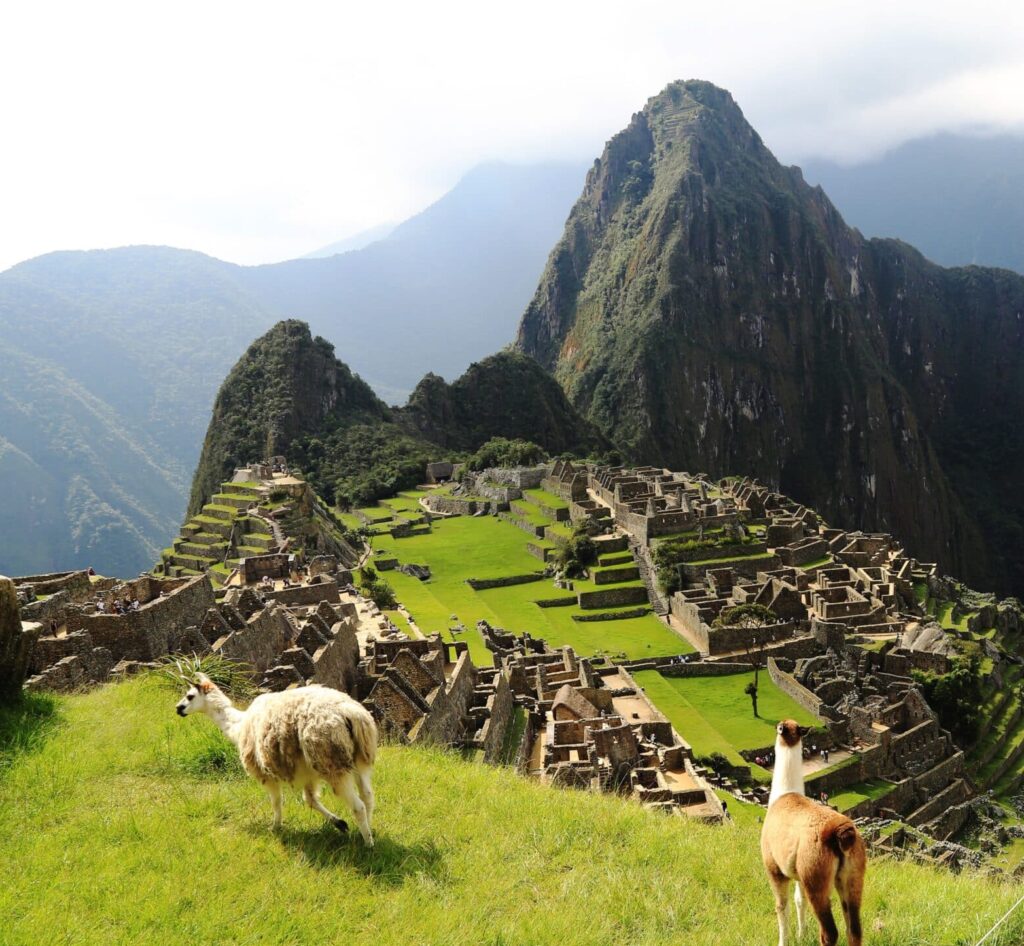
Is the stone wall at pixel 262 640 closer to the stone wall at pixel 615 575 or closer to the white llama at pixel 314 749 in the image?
the white llama at pixel 314 749

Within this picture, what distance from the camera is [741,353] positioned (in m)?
171

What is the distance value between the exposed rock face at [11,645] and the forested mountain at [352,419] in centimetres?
6527

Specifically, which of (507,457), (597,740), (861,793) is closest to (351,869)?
(597,740)

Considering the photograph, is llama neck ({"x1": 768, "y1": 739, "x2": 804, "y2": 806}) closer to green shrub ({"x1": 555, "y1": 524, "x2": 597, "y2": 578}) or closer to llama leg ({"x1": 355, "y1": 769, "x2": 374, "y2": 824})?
llama leg ({"x1": 355, "y1": 769, "x2": 374, "y2": 824})

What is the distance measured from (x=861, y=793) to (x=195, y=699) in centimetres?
2164

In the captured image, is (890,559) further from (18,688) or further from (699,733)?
(18,688)

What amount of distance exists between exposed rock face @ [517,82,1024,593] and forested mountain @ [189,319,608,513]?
2704 cm

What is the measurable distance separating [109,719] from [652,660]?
86.8 feet

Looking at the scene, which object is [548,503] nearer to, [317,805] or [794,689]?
[794,689]

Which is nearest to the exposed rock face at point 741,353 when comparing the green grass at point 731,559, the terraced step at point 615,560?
the terraced step at point 615,560

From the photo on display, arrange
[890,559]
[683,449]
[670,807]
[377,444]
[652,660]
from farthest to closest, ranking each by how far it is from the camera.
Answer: [683,449] < [377,444] < [890,559] < [652,660] < [670,807]

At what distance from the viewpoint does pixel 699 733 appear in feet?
83.7

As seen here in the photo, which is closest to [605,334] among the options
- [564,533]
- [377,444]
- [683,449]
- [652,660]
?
[683,449]

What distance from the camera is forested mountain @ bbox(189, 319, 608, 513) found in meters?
83.6
